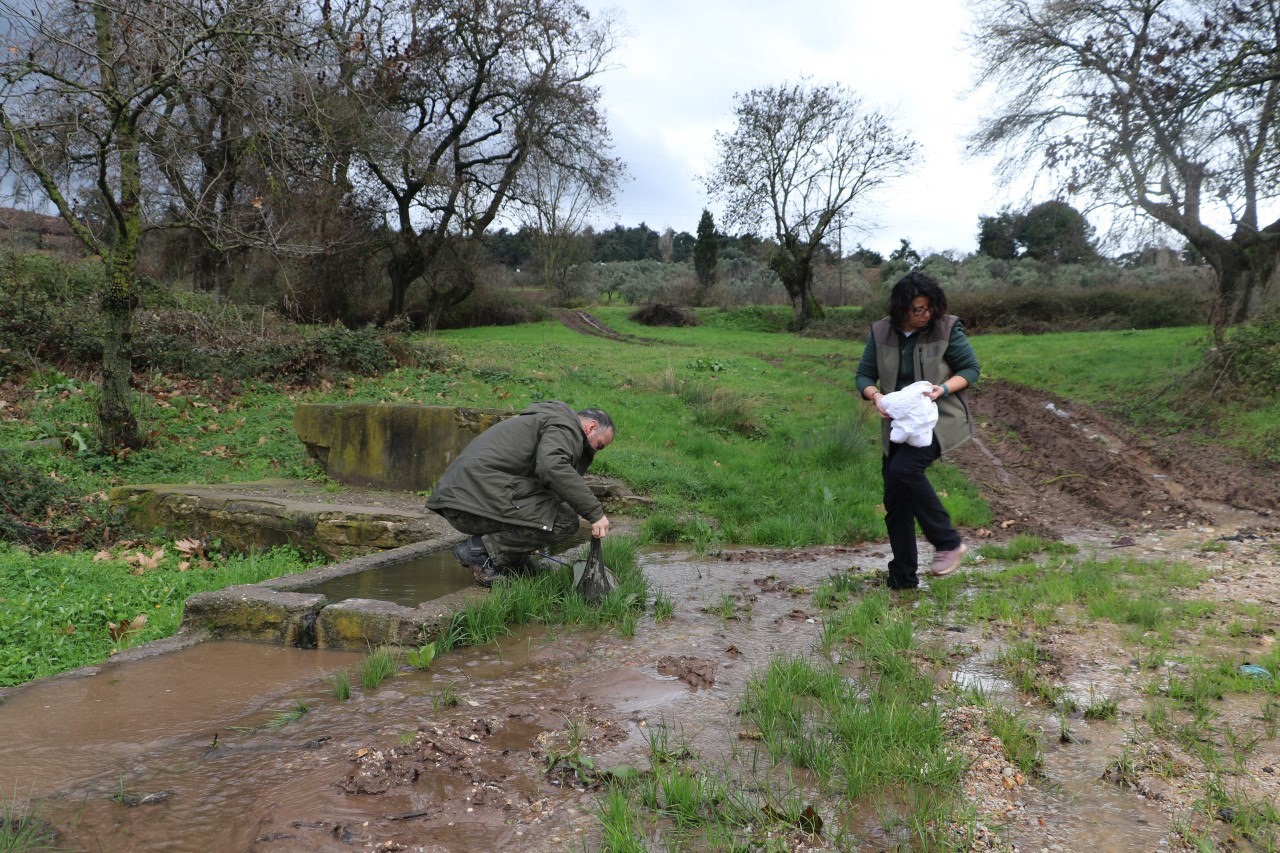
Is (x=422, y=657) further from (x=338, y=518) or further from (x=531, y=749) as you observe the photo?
(x=338, y=518)

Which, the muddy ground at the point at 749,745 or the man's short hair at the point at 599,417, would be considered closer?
the muddy ground at the point at 749,745

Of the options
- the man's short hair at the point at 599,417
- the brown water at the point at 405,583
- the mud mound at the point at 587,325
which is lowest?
the brown water at the point at 405,583

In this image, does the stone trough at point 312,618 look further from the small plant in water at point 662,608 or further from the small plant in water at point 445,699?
the small plant in water at point 662,608

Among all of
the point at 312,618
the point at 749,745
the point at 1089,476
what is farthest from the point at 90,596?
the point at 1089,476

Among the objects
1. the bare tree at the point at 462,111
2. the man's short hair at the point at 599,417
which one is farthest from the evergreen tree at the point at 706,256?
the man's short hair at the point at 599,417

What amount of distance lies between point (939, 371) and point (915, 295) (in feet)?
1.76

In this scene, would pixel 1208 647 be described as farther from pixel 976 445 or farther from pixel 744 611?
pixel 976 445

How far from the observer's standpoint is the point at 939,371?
5.23 metres

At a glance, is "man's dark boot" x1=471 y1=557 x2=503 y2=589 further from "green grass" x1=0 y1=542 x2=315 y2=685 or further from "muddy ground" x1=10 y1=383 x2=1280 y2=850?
"green grass" x1=0 y1=542 x2=315 y2=685

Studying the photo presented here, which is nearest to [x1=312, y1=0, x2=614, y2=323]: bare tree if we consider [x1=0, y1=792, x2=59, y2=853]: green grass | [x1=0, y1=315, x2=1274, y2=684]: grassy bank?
[x1=0, y1=315, x2=1274, y2=684]: grassy bank

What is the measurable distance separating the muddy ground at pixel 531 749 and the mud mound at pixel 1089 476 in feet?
8.80

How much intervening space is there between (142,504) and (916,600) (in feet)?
23.0

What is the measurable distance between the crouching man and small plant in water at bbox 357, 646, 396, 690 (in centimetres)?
130

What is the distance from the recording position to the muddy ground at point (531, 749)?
262 cm
